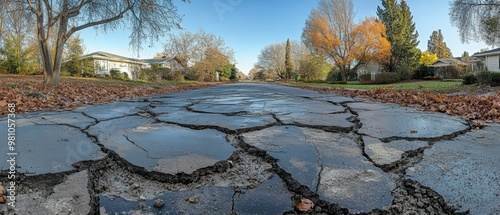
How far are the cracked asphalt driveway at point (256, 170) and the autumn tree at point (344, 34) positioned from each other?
2337 centimetres

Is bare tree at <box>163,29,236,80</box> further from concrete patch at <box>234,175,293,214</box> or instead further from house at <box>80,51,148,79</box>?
concrete patch at <box>234,175,293,214</box>

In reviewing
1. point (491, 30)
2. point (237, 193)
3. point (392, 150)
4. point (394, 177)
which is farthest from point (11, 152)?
point (491, 30)

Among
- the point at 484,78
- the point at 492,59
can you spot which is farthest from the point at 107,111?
the point at 492,59

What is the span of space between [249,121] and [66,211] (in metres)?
2.12

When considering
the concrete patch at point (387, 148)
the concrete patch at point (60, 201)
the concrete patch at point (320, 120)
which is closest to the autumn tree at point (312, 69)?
the concrete patch at point (320, 120)

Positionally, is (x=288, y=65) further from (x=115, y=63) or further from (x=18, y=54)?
(x=18, y=54)

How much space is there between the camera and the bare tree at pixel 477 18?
639 inches

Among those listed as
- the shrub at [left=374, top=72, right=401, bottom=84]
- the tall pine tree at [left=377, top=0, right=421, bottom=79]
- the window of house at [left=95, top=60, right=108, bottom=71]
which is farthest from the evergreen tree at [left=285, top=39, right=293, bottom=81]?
the window of house at [left=95, top=60, right=108, bottom=71]

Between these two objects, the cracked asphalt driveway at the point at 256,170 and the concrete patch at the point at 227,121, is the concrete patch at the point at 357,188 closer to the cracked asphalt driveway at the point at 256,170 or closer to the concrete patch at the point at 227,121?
the cracked asphalt driveway at the point at 256,170

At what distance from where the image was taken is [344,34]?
25141 millimetres

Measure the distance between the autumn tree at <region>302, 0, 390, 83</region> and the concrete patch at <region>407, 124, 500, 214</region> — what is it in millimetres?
23850

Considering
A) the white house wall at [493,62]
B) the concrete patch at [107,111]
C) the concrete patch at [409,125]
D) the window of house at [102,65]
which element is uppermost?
the window of house at [102,65]

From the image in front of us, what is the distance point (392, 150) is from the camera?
203 cm

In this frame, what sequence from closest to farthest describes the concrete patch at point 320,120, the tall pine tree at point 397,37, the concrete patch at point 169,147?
the concrete patch at point 169,147 → the concrete patch at point 320,120 → the tall pine tree at point 397,37
